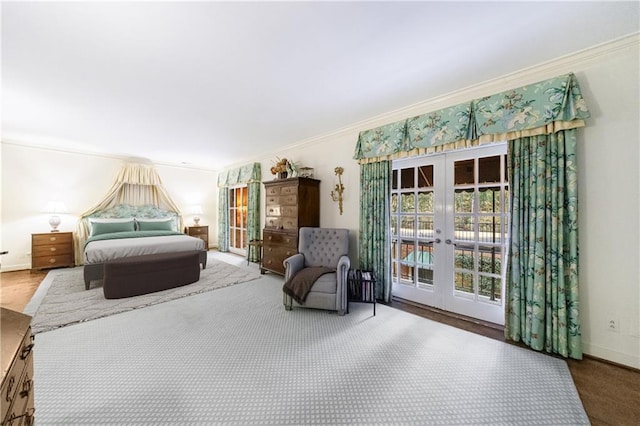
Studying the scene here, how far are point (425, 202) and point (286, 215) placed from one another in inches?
91.4

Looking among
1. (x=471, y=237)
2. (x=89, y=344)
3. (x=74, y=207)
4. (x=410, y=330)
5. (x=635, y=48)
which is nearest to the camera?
(x=635, y=48)

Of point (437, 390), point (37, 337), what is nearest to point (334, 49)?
point (437, 390)

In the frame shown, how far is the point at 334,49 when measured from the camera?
2016 mm

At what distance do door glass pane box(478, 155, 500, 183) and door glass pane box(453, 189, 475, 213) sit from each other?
7.3 inches

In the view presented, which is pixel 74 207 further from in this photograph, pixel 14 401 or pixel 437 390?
pixel 437 390

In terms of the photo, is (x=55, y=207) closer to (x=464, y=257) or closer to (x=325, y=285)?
(x=325, y=285)

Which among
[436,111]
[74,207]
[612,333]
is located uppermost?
[436,111]

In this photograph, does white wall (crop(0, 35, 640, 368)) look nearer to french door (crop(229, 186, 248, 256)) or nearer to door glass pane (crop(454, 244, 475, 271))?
door glass pane (crop(454, 244, 475, 271))

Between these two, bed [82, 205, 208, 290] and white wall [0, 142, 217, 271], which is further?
white wall [0, 142, 217, 271]

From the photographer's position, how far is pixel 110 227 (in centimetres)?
509

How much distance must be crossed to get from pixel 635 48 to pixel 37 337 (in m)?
5.93

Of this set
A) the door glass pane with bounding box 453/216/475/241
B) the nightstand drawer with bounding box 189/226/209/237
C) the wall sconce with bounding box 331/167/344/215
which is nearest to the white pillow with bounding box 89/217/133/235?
the nightstand drawer with bounding box 189/226/209/237

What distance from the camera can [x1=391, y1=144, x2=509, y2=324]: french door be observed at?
270 centimetres

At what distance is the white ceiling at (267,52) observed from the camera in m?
1.66
